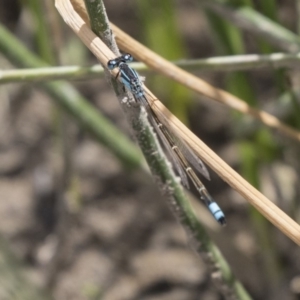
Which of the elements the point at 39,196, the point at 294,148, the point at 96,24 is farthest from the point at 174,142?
the point at 39,196

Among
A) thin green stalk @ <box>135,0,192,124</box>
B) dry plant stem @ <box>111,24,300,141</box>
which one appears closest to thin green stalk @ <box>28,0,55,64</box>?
thin green stalk @ <box>135,0,192,124</box>

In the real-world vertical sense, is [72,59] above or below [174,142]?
above

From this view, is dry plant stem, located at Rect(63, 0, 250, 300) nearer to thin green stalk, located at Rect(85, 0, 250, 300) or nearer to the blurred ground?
thin green stalk, located at Rect(85, 0, 250, 300)

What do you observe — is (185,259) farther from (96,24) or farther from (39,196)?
(96,24)

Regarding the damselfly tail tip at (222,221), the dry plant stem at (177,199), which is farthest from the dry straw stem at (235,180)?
the damselfly tail tip at (222,221)

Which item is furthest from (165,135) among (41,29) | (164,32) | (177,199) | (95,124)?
(164,32)
